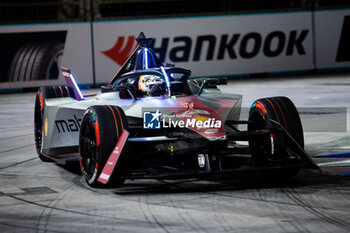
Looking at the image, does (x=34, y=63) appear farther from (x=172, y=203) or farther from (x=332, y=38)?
(x=172, y=203)

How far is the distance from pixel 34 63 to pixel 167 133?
1394 cm

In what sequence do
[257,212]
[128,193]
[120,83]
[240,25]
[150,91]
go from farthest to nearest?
1. [240,25]
2. [120,83]
3. [150,91]
4. [128,193]
5. [257,212]

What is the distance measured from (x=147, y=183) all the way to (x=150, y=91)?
4.26 feet

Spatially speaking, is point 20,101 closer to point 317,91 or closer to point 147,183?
point 317,91

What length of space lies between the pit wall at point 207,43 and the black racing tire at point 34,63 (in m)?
0.08

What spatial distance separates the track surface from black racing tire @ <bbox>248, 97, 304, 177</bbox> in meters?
0.23

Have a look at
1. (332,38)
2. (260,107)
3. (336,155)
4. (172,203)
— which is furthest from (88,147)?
(332,38)

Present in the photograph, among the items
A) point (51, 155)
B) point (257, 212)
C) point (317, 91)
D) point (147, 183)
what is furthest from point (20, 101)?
point (257, 212)

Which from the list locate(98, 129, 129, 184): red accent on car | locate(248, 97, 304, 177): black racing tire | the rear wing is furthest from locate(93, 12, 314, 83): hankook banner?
locate(98, 129, 129, 184): red accent on car

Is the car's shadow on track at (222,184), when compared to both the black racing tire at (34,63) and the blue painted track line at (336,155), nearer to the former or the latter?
the blue painted track line at (336,155)

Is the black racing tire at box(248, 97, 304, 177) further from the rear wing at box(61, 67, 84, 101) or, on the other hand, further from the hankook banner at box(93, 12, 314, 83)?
the hankook banner at box(93, 12, 314, 83)

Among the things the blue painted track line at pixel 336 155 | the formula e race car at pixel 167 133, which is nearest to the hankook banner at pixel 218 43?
the formula e race car at pixel 167 133

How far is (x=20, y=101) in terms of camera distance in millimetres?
18234

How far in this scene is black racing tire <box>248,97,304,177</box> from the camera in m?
7.52
